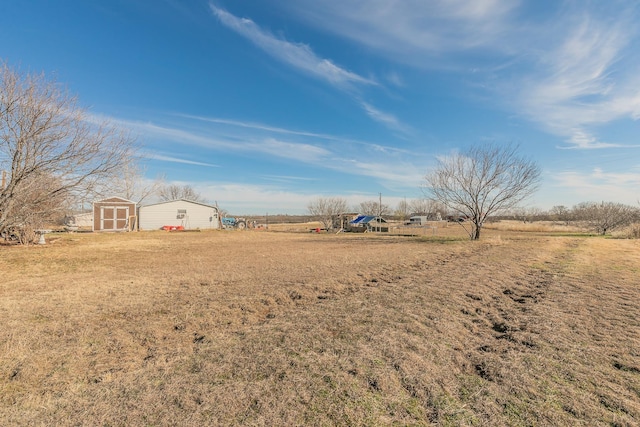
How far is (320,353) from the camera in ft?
11.1

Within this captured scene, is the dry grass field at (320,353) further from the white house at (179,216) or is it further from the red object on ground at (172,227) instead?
the white house at (179,216)

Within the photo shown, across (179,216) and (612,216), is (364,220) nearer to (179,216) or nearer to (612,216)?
(179,216)

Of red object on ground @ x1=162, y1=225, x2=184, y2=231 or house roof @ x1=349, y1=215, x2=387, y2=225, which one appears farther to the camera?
house roof @ x1=349, y1=215, x2=387, y2=225

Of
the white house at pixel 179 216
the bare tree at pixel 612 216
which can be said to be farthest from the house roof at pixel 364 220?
the bare tree at pixel 612 216

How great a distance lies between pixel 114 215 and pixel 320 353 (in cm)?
3249

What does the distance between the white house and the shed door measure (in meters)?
3.05

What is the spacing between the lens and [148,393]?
103 inches

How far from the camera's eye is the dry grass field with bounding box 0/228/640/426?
2.42m

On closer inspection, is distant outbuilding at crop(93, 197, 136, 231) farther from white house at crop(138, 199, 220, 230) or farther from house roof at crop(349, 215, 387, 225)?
house roof at crop(349, 215, 387, 225)

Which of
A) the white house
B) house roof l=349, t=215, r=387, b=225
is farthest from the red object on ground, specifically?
house roof l=349, t=215, r=387, b=225

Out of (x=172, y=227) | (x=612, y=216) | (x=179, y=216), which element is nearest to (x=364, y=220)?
(x=179, y=216)

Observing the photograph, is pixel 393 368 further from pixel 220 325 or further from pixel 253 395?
pixel 220 325

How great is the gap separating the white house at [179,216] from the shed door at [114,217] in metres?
3.05

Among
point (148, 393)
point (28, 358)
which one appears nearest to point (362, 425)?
point (148, 393)
